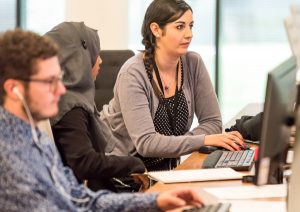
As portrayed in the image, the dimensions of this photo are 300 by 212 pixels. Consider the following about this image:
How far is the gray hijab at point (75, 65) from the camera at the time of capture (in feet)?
8.14

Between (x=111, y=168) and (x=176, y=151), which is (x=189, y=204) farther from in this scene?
(x=176, y=151)

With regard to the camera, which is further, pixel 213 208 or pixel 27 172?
pixel 213 208

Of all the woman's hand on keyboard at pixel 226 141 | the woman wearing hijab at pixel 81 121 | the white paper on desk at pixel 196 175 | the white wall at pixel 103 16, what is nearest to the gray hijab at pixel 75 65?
the woman wearing hijab at pixel 81 121

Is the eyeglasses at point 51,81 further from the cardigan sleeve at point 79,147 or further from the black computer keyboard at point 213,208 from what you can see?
the cardigan sleeve at point 79,147

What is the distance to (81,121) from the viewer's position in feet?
8.10

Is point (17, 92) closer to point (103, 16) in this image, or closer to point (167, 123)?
point (167, 123)

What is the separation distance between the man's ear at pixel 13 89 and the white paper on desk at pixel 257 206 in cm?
73

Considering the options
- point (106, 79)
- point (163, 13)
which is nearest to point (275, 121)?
point (163, 13)

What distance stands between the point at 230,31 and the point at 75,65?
3.79 m

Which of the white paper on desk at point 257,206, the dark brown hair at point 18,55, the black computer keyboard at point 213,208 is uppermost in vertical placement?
the dark brown hair at point 18,55

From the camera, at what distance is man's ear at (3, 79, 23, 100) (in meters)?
1.59

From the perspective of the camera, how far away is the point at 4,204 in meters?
1.55

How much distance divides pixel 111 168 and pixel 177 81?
86 cm

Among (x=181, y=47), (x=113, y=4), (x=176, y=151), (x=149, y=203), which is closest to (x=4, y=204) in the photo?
(x=149, y=203)
